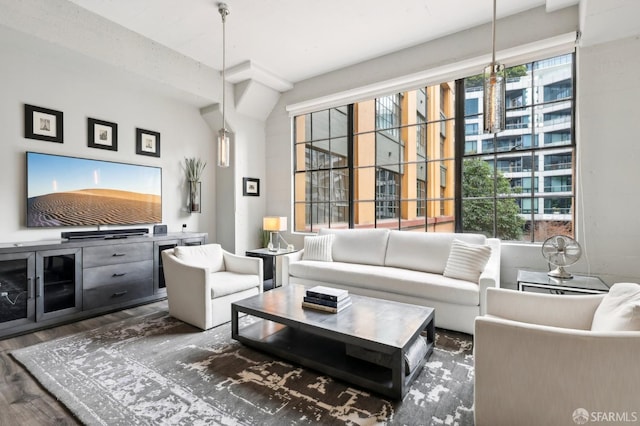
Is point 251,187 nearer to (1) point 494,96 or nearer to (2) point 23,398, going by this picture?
(2) point 23,398

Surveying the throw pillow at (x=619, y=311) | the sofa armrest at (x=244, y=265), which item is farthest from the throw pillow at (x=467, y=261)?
the sofa armrest at (x=244, y=265)

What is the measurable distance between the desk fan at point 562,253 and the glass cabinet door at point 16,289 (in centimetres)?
465

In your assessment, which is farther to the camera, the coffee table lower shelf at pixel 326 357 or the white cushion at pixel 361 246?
the white cushion at pixel 361 246

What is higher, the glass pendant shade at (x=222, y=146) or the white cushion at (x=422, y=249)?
the glass pendant shade at (x=222, y=146)

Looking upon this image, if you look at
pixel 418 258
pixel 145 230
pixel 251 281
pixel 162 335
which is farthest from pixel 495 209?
pixel 145 230

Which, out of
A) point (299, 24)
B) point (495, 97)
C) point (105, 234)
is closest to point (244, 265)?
point (105, 234)

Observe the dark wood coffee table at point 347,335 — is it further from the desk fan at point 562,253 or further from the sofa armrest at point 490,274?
the desk fan at point 562,253

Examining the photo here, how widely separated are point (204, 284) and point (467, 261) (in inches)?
97.4

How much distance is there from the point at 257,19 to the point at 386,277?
2986 millimetres

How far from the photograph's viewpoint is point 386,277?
306 centimetres

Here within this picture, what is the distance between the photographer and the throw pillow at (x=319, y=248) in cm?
393

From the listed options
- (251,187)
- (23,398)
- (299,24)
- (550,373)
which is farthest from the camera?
(251,187)

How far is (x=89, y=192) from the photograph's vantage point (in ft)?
11.3

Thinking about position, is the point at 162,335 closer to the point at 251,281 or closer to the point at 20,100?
the point at 251,281
